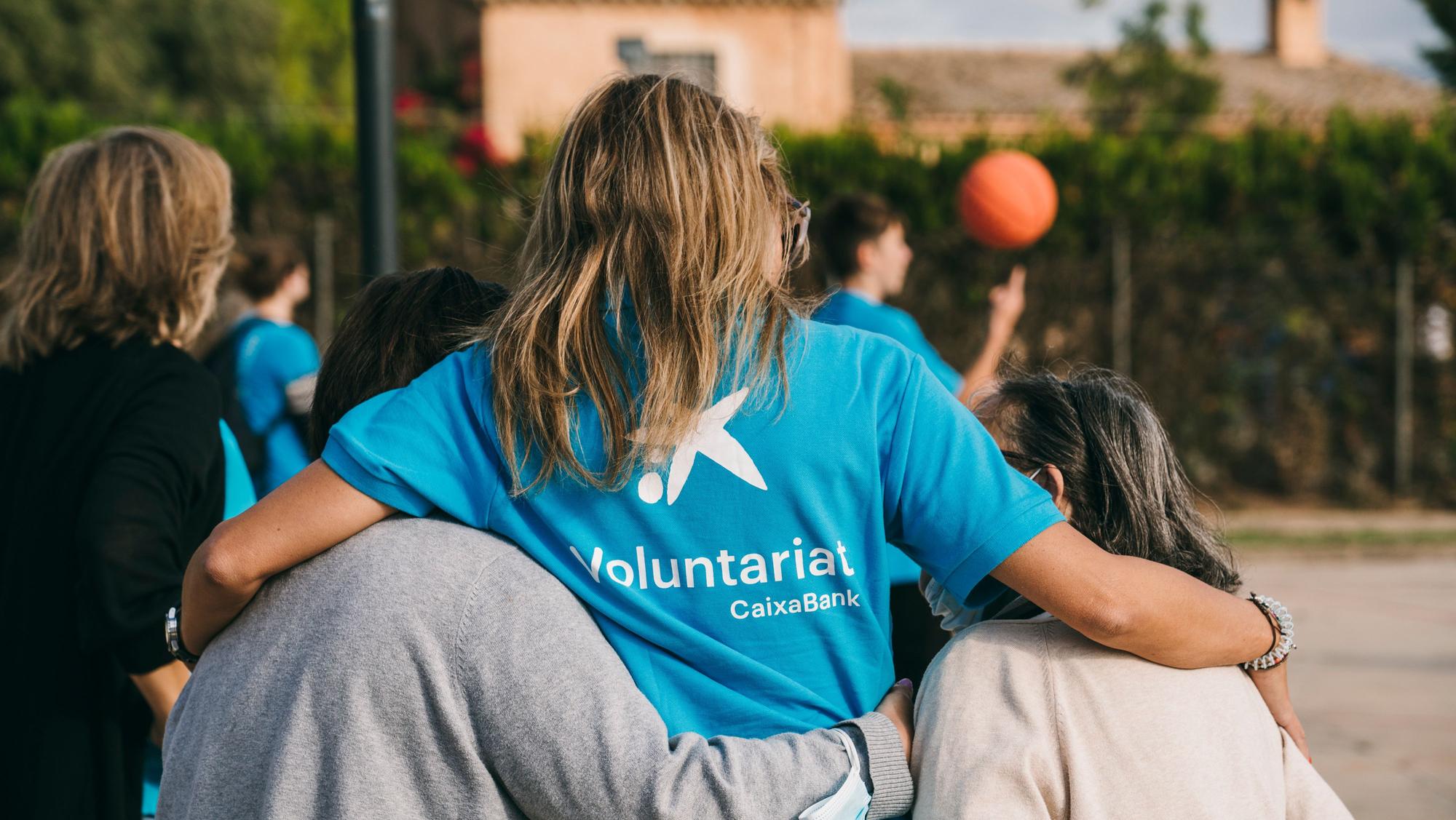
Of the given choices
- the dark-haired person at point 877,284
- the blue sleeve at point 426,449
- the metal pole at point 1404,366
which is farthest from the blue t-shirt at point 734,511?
the metal pole at point 1404,366

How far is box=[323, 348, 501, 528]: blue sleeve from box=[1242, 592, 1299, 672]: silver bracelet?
1098 mm

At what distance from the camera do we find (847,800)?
154 centimetres

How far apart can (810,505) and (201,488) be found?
1332 mm

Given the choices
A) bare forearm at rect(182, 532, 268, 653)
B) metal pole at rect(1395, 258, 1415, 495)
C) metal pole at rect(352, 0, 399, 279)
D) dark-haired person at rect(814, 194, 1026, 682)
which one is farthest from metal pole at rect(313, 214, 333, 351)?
bare forearm at rect(182, 532, 268, 653)

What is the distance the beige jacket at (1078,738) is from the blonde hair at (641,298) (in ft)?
1.68

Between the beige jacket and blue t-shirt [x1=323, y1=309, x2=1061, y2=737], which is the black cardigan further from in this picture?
the beige jacket

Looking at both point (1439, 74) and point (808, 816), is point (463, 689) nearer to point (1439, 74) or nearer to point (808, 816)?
point (808, 816)

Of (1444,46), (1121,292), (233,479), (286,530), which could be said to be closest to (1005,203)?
(233,479)

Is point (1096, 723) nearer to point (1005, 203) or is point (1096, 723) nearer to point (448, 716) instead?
point (448, 716)

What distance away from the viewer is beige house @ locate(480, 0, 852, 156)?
938 inches

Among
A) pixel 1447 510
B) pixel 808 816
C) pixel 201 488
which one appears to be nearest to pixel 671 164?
pixel 808 816

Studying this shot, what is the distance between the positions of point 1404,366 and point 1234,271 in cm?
186

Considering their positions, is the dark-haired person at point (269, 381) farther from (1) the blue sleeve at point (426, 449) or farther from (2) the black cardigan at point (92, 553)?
(1) the blue sleeve at point (426, 449)

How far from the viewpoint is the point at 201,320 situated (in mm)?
2531
